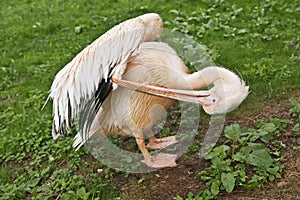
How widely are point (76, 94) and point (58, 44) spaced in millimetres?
3703

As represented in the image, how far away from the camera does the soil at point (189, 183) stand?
11.4 ft

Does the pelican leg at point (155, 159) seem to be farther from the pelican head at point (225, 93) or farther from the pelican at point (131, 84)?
the pelican head at point (225, 93)

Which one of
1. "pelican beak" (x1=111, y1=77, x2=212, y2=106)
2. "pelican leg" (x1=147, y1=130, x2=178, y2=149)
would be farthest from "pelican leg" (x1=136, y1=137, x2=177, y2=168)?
"pelican beak" (x1=111, y1=77, x2=212, y2=106)

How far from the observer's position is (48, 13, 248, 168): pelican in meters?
3.49

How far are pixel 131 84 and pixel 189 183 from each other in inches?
35.1

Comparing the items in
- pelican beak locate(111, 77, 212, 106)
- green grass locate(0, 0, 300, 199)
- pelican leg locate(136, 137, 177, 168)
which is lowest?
green grass locate(0, 0, 300, 199)

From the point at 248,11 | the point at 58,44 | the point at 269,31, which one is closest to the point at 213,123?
the point at 269,31

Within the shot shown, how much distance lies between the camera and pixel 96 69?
11.5ft

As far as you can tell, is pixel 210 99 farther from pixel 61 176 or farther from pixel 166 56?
pixel 61 176

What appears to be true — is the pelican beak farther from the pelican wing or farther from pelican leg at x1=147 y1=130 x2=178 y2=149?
pelican leg at x1=147 y1=130 x2=178 y2=149

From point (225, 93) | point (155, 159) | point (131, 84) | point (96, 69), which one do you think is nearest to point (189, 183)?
point (155, 159)

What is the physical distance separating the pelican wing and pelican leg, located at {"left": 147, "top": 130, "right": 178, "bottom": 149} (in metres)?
0.86

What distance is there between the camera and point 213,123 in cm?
438

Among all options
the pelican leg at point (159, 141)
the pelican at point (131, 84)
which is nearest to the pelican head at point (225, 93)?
the pelican at point (131, 84)
